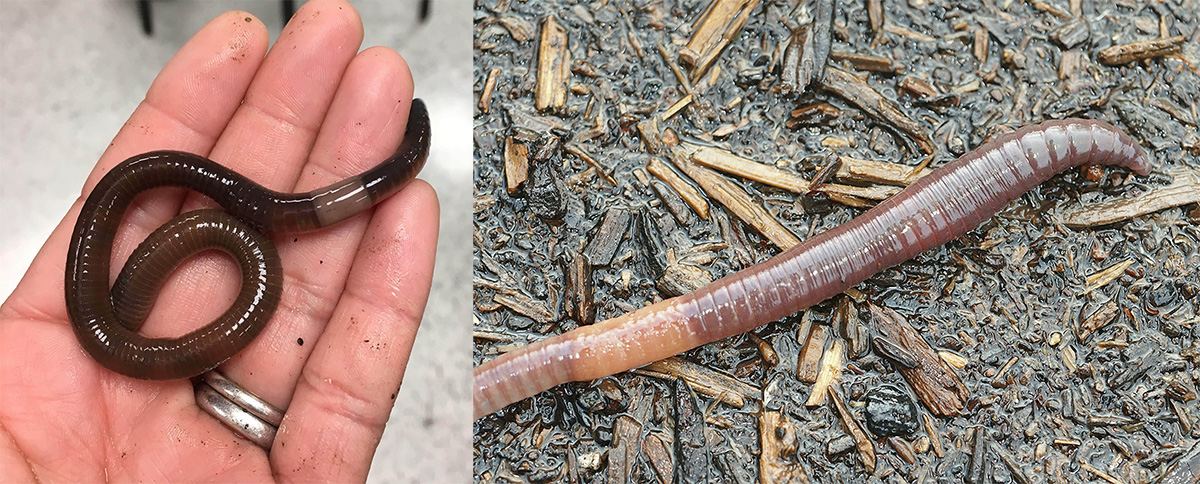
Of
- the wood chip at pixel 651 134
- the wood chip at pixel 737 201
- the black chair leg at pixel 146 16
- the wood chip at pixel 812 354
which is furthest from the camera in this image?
the black chair leg at pixel 146 16

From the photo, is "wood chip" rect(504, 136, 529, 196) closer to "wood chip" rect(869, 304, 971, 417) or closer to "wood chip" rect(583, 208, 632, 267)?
"wood chip" rect(583, 208, 632, 267)

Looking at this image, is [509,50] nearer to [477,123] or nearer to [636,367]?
[477,123]

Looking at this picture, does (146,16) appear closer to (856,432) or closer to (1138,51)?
(856,432)

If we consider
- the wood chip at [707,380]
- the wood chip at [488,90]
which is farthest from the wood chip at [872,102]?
the wood chip at [488,90]

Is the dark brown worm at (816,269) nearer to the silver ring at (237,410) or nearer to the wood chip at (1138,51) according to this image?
the wood chip at (1138,51)

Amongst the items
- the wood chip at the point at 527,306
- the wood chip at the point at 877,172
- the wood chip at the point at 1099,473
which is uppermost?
the wood chip at the point at 877,172

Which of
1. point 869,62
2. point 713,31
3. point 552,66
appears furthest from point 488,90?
point 869,62

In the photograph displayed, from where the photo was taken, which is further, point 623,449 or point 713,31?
point 713,31
